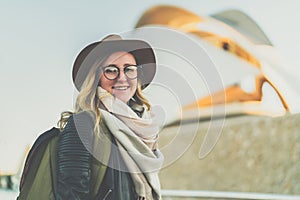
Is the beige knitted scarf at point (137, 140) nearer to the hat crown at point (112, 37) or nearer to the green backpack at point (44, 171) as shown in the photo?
the green backpack at point (44, 171)

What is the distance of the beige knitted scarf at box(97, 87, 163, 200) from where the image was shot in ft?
7.41

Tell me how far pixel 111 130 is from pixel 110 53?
0.32 metres

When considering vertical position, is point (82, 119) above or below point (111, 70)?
below

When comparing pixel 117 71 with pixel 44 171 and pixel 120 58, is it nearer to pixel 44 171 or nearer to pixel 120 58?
pixel 120 58

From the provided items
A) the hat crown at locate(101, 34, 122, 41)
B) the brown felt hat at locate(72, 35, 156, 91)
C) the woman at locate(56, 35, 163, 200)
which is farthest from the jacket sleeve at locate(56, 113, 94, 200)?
the hat crown at locate(101, 34, 122, 41)

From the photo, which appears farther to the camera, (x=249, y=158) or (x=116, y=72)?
(x=116, y=72)

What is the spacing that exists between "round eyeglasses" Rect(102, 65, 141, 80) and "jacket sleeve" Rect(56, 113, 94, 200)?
0.62 feet

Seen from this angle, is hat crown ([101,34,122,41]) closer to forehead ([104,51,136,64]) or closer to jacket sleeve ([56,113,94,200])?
forehead ([104,51,136,64])

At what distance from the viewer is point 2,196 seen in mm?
2400

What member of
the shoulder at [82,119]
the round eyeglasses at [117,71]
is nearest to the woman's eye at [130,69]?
the round eyeglasses at [117,71]

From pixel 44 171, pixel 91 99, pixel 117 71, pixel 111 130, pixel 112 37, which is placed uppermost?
pixel 112 37

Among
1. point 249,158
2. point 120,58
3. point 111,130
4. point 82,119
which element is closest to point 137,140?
point 111,130

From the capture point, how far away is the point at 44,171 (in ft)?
7.44

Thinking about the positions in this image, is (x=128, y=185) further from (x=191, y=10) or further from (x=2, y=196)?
(x=191, y=10)
